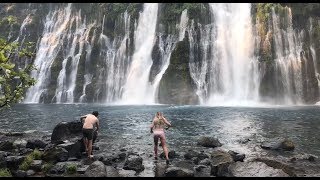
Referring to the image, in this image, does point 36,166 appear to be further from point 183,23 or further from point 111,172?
point 183,23

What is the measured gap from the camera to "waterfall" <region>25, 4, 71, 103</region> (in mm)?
70000

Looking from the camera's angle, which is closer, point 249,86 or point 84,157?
point 84,157

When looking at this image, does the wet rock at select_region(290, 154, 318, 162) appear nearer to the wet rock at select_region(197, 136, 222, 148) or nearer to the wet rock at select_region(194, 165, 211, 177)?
the wet rock at select_region(194, 165, 211, 177)

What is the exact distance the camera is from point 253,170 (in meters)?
14.6

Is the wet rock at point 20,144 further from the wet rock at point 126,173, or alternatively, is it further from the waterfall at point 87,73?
the waterfall at point 87,73

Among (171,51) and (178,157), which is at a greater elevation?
(171,51)

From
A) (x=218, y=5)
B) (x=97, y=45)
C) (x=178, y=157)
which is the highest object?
(x=218, y=5)

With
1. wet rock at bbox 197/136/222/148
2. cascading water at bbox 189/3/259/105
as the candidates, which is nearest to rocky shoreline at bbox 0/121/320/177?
wet rock at bbox 197/136/222/148

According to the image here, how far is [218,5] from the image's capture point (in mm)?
66500

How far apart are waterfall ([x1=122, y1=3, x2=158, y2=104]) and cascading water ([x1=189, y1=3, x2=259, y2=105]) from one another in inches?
326

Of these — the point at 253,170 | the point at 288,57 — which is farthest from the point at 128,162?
the point at 288,57

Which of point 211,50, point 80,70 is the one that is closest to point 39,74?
point 80,70

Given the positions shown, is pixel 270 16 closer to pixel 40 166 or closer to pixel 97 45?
pixel 97 45

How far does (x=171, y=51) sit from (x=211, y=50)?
266 inches
